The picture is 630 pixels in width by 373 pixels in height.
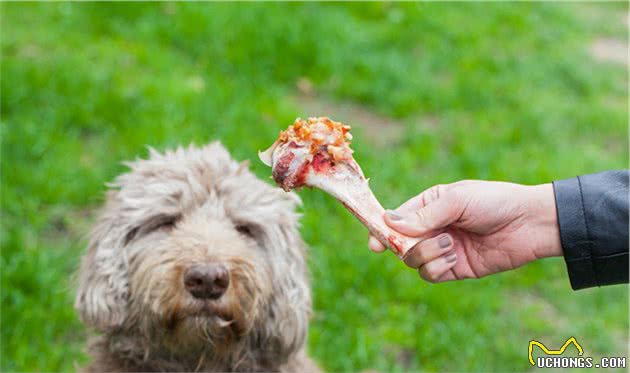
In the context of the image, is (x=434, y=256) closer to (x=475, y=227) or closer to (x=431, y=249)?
(x=431, y=249)

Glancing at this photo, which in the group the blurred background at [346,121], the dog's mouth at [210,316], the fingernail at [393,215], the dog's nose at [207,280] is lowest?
the dog's mouth at [210,316]

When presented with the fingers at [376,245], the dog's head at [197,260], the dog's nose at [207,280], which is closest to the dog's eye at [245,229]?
the dog's head at [197,260]

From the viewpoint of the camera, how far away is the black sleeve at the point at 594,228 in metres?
3.24

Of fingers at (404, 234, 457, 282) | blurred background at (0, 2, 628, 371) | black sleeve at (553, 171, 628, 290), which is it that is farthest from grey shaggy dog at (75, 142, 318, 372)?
black sleeve at (553, 171, 628, 290)

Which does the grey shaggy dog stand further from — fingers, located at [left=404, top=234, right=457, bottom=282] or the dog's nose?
fingers, located at [left=404, top=234, right=457, bottom=282]

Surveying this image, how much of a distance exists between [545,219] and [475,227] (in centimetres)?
27

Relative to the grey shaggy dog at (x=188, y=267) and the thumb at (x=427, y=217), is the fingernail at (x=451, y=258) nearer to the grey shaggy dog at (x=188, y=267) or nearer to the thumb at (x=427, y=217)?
the thumb at (x=427, y=217)

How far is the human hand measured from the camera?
10.4ft

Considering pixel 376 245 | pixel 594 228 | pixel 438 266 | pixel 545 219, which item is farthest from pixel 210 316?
pixel 594 228

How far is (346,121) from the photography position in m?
7.09

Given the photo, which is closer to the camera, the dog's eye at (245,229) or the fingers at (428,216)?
the fingers at (428,216)

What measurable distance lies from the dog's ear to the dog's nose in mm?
426

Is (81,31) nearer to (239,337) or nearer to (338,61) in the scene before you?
(338,61)

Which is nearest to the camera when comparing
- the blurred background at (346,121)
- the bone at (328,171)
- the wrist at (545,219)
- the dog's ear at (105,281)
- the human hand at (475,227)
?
the bone at (328,171)
